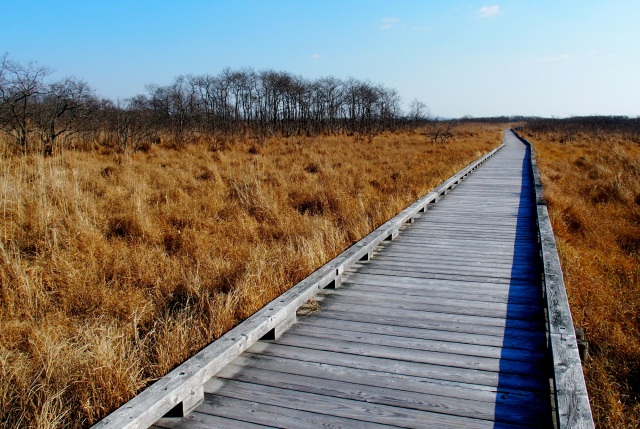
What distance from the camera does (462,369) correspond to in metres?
2.75

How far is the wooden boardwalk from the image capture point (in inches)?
91.0

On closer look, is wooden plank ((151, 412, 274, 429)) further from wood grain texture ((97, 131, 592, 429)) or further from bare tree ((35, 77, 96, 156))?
bare tree ((35, 77, 96, 156))

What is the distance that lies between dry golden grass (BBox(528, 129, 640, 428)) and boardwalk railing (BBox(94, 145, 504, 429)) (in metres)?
0.94

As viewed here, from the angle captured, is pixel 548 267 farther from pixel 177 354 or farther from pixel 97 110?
pixel 97 110

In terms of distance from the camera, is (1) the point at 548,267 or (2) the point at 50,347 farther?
(1) the point at 548,267

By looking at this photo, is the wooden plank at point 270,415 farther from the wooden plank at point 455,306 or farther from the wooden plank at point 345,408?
the wooden plank at point 455,306

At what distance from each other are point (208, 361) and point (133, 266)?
3159 mm

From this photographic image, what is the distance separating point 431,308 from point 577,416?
177cm

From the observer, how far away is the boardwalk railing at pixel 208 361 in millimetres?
2041

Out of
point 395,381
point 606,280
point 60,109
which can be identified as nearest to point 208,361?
point 395,381

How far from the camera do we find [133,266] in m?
5.26

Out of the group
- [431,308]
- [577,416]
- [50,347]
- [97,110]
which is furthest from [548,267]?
[97,110]

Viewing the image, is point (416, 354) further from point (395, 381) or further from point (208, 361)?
point (208, 361)

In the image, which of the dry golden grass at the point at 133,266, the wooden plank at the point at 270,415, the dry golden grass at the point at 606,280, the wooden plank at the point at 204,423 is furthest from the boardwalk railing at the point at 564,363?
the dry golden grass at the point at 133,266
